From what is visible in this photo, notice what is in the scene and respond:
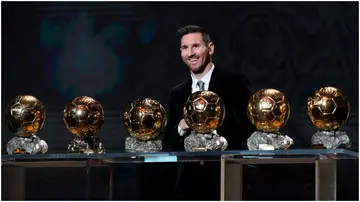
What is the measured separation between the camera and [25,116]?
3.87 m

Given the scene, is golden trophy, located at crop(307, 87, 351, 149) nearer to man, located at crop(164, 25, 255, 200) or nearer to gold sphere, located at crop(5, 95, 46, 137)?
man, located at crop(164, 25, 255, 200)

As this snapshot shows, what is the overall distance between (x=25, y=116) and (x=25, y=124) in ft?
0.10

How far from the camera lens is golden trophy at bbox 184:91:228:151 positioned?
3.74 metres

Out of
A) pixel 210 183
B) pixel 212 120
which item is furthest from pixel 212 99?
pixel 210 183

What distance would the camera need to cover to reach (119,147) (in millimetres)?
4758

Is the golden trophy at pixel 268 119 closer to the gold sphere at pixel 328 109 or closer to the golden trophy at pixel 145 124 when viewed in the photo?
the gold sphere at pixel 328 109

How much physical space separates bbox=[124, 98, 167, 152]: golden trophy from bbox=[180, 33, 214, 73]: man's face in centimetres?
88

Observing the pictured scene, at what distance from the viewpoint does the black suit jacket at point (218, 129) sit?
4.51 metres

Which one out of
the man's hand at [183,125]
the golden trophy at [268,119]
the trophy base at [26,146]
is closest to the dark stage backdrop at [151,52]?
the man's hand at [183,125]

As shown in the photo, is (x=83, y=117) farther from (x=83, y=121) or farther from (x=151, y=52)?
(x=151, y=52)

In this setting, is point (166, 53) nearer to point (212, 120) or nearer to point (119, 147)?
point (119, 147)

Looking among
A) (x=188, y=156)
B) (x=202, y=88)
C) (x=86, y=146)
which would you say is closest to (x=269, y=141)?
(x=188, y=156)

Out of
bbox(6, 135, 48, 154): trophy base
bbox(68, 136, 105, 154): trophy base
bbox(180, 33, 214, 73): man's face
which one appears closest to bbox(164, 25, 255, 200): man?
bbox(180, 33, 214, 73): man's face

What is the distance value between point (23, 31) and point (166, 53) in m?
0.73
